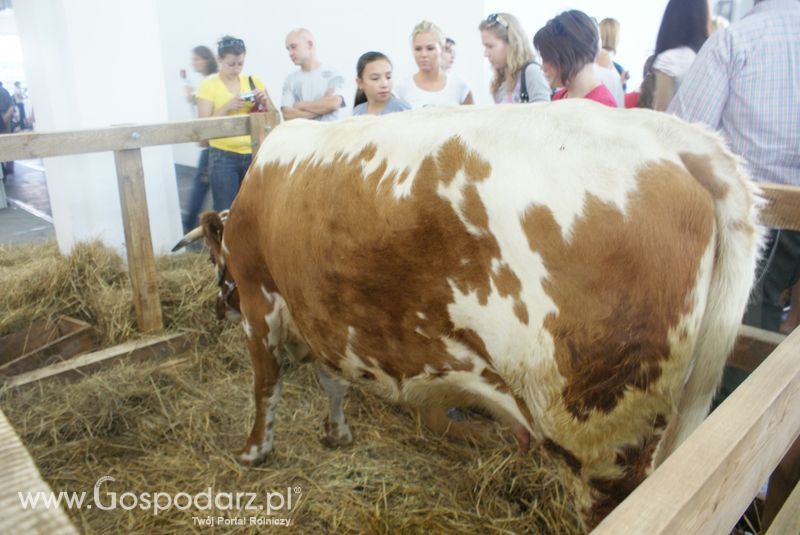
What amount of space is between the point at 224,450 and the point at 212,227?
1.04 m

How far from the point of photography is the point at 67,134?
10.1 ft

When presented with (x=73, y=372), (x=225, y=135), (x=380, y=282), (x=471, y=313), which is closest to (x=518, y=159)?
(x=471, y=313)

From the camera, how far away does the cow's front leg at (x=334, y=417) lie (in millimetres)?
2771

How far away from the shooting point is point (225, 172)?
4.52 meters

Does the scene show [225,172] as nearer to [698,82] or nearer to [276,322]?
[276,322]

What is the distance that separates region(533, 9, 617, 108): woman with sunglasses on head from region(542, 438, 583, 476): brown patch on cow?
1.64 m

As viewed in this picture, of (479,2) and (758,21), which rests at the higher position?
(479,2)

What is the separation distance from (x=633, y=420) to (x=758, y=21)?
5.17 feet

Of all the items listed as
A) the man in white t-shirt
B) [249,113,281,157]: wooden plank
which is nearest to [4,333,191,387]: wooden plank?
[249,113,281,157]: wooden plank

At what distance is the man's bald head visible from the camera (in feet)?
15.3

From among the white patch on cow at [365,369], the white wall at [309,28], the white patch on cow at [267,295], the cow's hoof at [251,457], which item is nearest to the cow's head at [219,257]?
the white patch on cow at [267,295]

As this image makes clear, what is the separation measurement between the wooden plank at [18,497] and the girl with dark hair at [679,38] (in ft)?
9.10

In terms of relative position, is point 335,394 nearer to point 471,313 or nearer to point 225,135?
point 471,313

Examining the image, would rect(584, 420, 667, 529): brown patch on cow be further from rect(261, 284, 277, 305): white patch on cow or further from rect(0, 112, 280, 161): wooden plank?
rect(0, 112, 280, 161): wooden plank
